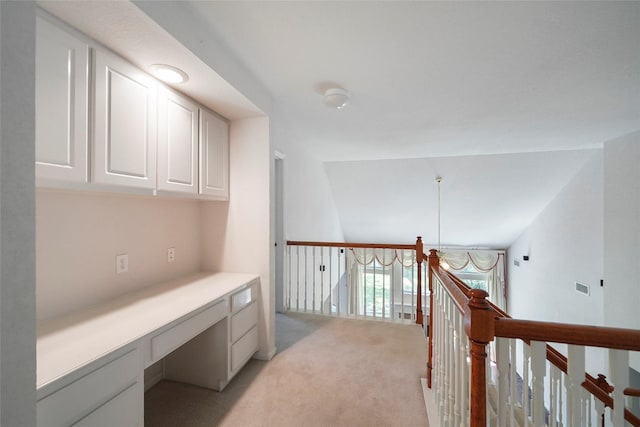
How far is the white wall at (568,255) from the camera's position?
12.6 feet

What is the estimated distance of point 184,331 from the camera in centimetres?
143

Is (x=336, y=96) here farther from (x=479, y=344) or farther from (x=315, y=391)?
(x=315, y=391)

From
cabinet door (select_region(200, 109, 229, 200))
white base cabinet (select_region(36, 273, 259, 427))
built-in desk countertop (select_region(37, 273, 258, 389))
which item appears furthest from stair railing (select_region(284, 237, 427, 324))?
built-in desk countertop (select_region(37, 273, 258, 389))

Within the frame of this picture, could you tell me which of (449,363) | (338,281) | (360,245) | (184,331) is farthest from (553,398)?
(338,281)

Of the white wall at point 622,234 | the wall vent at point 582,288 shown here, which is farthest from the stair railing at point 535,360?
the wall vent at point 582,288

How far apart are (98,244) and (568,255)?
6.56 metres

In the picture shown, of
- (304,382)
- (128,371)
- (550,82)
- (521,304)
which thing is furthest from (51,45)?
(521,304)

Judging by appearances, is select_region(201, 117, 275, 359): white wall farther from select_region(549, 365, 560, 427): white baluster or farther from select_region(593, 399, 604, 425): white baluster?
select_region(593, 399, 604, 425): white baluster

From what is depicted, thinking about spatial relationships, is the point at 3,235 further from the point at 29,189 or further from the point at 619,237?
the point at 619,237

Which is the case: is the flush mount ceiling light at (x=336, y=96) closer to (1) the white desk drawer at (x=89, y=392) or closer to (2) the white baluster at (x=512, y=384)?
(2) the white baluster at (x=512, y=384)

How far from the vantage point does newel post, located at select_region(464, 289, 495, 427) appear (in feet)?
2.82

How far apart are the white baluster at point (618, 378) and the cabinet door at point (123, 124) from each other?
2189 millimetres

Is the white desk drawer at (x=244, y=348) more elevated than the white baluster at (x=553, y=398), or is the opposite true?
the white baluster at (x=553, y=398)

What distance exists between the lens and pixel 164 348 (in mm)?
1299
